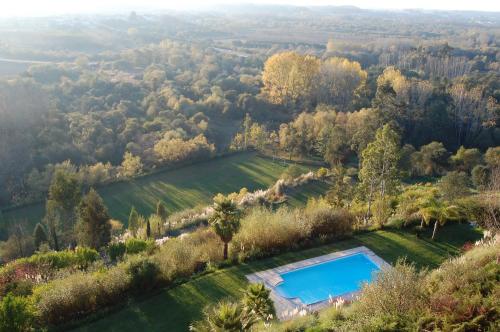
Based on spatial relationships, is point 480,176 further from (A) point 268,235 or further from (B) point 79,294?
(B) point 79,294

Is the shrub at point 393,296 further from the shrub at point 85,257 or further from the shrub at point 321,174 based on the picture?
the shrub at point 321,174

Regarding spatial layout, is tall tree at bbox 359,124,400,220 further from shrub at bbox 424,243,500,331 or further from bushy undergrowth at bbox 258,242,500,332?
bushy undergrowth at bbox 258,242,500,332

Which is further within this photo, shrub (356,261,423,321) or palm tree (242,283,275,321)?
palm tree (242,283,275,321)

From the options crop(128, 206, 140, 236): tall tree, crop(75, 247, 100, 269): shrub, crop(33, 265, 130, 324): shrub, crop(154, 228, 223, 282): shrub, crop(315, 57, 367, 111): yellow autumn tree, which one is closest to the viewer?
crop(33, 265, 130, 324): shrub

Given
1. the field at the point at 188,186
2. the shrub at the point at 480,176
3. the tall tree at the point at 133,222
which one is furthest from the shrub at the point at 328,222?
the shrub at the point at 480,176

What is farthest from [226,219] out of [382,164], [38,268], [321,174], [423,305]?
[321,174]

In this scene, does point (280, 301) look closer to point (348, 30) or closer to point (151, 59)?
point (151, 59)

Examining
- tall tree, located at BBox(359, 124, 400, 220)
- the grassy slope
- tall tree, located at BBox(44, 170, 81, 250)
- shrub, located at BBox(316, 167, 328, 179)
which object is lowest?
shrub, located at BBox(316, 167, 328, 179)

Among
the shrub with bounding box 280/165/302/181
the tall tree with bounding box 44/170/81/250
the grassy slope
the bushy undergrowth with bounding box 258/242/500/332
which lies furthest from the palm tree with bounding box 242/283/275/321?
the shrub with bounding box 280/165/302/181
